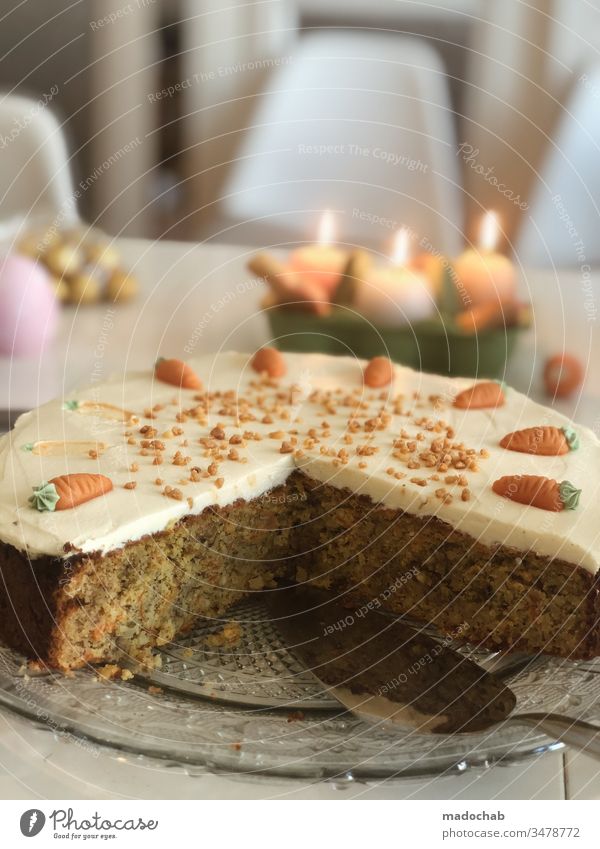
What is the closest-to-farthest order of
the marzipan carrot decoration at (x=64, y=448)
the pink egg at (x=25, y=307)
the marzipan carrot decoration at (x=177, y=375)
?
the marzipan carrot decoration at (x=64, y=448) → the marzipan carrot decoration at (x=177, y=375) → the pink egg at (x=25, y=307)

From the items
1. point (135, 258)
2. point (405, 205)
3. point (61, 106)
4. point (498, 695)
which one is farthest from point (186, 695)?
point (405, 205)

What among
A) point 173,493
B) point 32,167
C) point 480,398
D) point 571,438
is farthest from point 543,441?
point 32,167

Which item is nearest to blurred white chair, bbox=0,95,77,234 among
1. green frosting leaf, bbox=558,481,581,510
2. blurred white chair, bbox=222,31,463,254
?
blurred white chair, bbox=222,31,463,254

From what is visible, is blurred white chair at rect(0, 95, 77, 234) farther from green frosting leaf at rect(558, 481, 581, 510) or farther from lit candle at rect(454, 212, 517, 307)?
green frosting leaf at rect(558, 481, 581, 510)

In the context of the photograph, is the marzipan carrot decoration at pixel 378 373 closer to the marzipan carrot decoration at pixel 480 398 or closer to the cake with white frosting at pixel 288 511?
the cake with white frosting at pixel 288 511

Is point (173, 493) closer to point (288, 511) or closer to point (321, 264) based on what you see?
point (288, 511)

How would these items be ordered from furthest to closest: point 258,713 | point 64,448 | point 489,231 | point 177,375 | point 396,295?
1. point 489,231
2. point 396,295
3. point 177,375
4. point 64,448
5. point 258,713

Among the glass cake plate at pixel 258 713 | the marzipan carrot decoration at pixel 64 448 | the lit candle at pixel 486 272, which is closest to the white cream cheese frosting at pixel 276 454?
the marzipan carrot decoration at pixel 64 448
